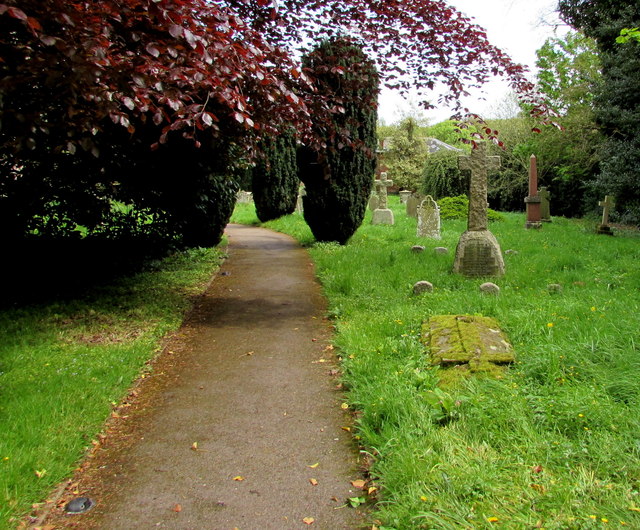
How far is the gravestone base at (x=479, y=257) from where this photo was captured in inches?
315

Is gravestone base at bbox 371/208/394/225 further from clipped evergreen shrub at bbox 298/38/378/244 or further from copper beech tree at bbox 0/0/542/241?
copper beech tree at bbox 0/0/542/241

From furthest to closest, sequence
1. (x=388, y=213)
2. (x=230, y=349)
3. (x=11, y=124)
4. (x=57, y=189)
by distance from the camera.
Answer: (x=388, y=213), (x=57, y=189), (x=230, y=349), (x=11, y=124)

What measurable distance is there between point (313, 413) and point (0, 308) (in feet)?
16.6

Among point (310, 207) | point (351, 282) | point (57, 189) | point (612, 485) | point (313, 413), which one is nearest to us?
point (612, 485)

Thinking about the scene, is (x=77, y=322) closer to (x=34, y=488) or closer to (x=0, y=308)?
(x=0, y=308)

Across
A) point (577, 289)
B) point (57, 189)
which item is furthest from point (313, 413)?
point (57, 189)

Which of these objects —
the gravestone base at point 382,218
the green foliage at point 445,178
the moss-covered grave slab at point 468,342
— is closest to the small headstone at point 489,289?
the moss-covered grave slab at point 468,342

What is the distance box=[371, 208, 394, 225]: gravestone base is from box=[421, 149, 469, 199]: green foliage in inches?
269

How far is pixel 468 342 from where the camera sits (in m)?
4.70

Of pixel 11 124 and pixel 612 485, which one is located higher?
pixel 11 124

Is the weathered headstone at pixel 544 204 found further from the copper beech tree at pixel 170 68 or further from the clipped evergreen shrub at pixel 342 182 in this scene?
the copper beech tree at pixel 170 68

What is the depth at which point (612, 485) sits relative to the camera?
8.98 feet

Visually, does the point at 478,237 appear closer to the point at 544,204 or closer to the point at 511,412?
the point at 511,412

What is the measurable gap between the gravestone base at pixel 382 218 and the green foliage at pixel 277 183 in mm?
3961
